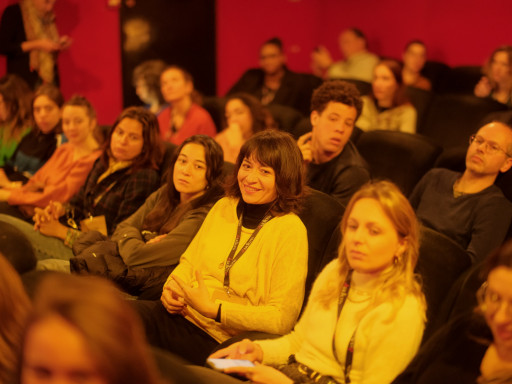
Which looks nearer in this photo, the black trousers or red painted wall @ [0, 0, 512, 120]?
the black trousers

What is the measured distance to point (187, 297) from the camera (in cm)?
213

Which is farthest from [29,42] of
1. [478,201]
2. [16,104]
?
[478,201]

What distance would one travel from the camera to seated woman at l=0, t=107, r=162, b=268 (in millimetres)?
2994

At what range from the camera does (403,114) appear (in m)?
4.23

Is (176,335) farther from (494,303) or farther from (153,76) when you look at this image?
(153,76)

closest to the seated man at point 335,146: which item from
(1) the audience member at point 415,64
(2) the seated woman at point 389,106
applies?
(2) the seated woman at point 389,106

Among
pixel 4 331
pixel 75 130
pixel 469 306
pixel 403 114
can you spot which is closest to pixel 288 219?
pixel 469 306

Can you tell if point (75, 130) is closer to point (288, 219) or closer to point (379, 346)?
point (288, 219)

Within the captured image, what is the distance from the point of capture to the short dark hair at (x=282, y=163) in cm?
218

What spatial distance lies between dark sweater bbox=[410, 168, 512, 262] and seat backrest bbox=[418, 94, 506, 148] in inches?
59.5

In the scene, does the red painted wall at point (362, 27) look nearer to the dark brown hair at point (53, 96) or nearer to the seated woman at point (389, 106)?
the seated woman at point (389, 106)

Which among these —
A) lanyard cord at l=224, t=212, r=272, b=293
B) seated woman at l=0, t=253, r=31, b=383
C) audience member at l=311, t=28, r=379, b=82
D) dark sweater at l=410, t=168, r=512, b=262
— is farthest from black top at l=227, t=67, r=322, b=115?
seated woman at l=0, t=253, r=31, b=383

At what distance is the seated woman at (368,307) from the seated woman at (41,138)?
2395mm

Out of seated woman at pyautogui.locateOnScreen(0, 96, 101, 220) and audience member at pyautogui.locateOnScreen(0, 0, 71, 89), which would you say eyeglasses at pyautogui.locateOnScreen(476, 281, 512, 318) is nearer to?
seated woman at pyautogui.locateOnScreen(0, 96, 101, 220)
